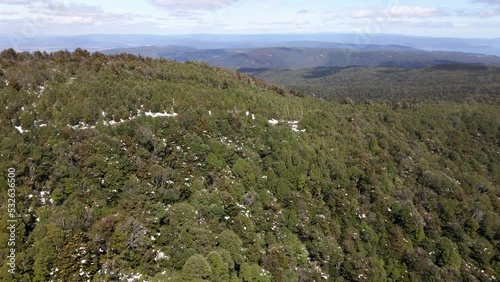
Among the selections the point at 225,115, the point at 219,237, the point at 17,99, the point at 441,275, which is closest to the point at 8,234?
the point at 219,237

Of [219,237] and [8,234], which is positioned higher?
[8,234]

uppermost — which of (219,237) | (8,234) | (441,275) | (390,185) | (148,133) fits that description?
(148,133)

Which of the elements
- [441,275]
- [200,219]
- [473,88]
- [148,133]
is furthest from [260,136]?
[473,88]

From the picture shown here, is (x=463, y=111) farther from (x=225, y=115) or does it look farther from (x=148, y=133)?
(x=148, y=133)

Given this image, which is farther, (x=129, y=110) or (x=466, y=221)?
(x=466, y=221)

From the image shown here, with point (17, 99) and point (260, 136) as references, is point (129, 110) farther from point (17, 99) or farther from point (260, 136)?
point (260, 136)

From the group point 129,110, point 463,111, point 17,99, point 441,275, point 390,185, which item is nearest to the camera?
point 17,99

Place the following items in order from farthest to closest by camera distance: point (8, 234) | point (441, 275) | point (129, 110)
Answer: point (441, 275) < point (129, 110) < point (8, 234)
